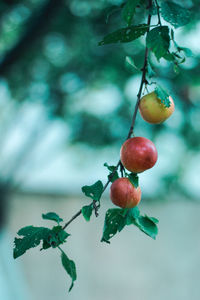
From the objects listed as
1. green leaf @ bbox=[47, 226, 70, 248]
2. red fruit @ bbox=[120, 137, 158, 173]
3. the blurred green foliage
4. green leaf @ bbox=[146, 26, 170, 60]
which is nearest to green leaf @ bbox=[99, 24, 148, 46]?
green leaf @ bbox=[146, 26, 170, 60]

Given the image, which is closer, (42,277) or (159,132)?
(159,132)

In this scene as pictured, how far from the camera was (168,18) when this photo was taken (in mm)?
413

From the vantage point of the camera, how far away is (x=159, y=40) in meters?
0.38

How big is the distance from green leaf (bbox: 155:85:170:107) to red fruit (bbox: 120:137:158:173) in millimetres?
52

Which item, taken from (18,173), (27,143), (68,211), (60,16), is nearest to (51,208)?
(68,211)

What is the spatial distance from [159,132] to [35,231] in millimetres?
2155

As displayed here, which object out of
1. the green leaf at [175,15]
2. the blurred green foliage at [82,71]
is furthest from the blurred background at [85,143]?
the green leaf at [175,15]

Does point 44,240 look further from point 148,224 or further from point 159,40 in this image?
point 159,40

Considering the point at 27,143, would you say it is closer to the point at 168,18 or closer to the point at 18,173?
the point at 18,173

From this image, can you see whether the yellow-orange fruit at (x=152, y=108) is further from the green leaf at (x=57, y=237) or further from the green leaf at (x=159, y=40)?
the green leaf at (x=57, y=237)

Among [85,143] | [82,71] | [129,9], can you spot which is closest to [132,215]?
[129,9]

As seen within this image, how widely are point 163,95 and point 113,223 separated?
0.16m

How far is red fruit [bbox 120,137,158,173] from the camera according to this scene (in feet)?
1.32

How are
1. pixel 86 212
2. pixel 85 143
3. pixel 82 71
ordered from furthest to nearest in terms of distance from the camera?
pixel 85 143
pixel 82 71
pixel 86 212
